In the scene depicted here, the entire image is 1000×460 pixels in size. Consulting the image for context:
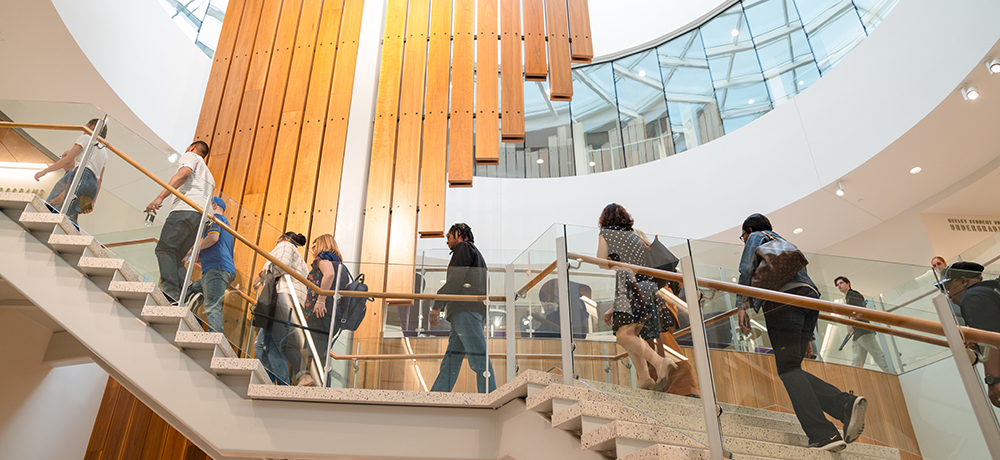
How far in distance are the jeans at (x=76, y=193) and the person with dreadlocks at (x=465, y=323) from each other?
240 cm

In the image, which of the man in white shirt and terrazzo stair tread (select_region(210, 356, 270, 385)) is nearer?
terrazzo stair tread (select_region(210, 356, 270, 385))

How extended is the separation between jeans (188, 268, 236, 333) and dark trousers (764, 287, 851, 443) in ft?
10.6

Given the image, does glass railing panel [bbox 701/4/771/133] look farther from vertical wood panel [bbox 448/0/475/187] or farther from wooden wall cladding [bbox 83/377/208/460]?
wooden wall cladding [bbox 83/377/208/460]

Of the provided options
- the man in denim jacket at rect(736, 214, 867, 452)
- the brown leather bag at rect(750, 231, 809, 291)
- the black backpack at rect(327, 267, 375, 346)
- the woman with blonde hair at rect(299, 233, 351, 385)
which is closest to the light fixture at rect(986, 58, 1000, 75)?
the brown leather bag at rect(750, 231, 809, 291)

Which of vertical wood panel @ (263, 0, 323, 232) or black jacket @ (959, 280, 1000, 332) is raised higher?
vertical wood panel @ (263, 0, 323, 232)

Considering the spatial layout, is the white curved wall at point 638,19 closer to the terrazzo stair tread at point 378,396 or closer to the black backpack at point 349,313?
the black backpack at point 349,313

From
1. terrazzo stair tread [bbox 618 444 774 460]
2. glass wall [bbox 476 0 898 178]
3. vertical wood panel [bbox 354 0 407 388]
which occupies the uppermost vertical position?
glass wall [bbox 476 0 898 178]

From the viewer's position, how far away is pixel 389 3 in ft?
24.3

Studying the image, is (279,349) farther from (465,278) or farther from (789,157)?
(789,157)

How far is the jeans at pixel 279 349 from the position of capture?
12.8 feet

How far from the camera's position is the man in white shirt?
3.90 metres

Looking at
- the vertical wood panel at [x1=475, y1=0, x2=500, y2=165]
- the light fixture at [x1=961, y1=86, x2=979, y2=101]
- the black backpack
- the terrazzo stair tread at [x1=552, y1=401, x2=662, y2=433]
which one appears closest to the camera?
the terrazzo stair tread at [x1=552, y1=401, x2=662, y2=433]

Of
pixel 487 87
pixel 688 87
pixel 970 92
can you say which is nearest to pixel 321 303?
pixel 487 87

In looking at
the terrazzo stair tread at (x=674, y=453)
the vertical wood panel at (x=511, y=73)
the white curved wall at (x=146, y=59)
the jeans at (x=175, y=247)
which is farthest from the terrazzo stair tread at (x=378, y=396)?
the white curved wall at (x=146, y=59)
